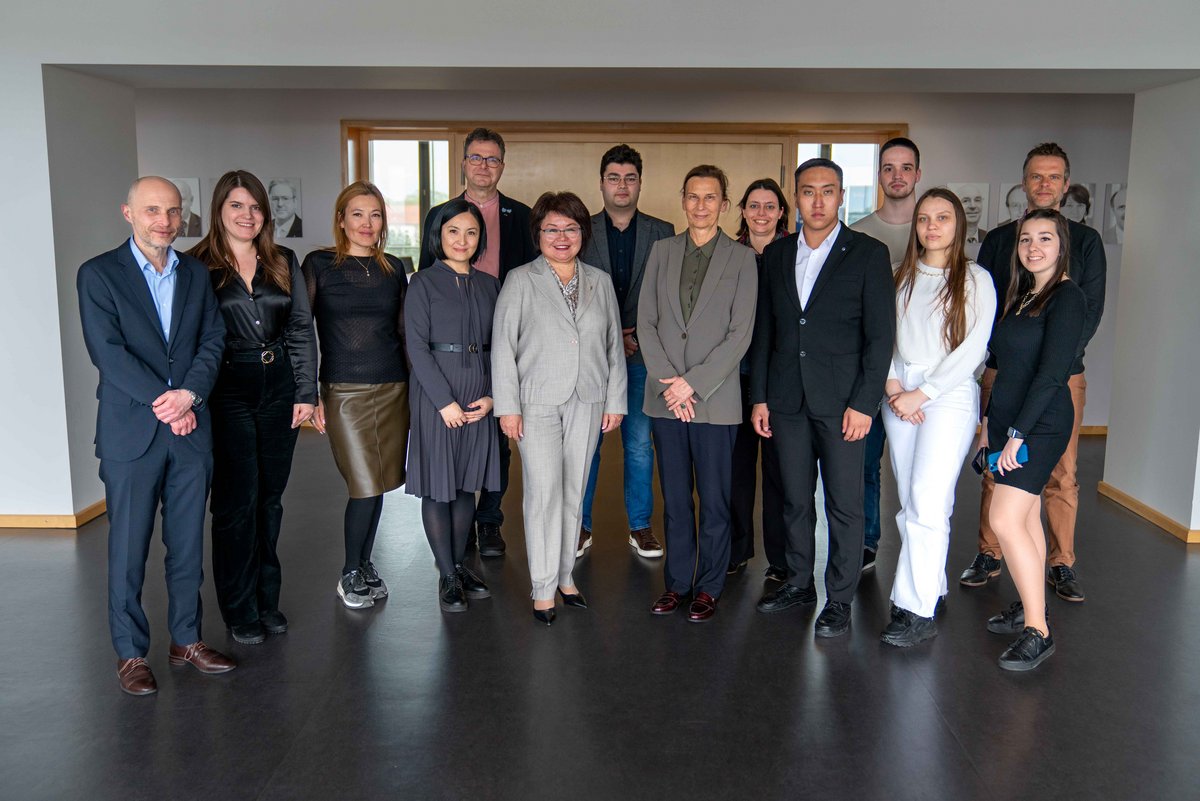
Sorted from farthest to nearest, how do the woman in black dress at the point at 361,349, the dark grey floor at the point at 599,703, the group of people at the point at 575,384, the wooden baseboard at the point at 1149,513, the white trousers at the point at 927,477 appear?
the wooden baseboard at the point at 1149,513 → the woman in black dress at the point at 361,349 → the white trousers at the point at 927,477 → the group of people at the point at 575,384 → the dark grey floor at the point at 599,703

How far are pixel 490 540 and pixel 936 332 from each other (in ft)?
8.48

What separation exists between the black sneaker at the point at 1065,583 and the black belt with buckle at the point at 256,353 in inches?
149

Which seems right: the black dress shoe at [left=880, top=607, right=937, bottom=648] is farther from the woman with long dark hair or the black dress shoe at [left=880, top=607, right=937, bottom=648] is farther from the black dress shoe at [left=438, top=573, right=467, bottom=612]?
the black dress shoe at [left=438, top=573, right=467, bottom=612]

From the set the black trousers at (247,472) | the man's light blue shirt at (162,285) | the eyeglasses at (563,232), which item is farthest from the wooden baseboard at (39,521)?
the eyeglasses at (563,232)

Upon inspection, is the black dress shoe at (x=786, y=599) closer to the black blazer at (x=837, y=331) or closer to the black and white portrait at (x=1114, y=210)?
the black blazer at (x=837, y=331)

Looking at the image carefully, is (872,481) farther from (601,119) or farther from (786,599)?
(601,119)

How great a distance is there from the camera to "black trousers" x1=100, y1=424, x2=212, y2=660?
131 inches

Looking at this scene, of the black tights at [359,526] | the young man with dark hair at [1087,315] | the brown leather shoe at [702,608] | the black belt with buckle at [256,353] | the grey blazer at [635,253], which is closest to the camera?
the black belt with buckle at [256,353]

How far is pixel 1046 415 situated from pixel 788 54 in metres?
2.61

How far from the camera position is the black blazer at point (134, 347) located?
3223mm

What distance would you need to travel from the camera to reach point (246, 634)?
12.7 ft

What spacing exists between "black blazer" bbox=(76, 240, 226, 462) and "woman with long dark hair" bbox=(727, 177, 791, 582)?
241cm

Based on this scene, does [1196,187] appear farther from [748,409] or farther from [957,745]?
[957,745]

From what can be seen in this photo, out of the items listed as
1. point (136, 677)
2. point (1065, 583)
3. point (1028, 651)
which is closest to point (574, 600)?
point (136, 677)
